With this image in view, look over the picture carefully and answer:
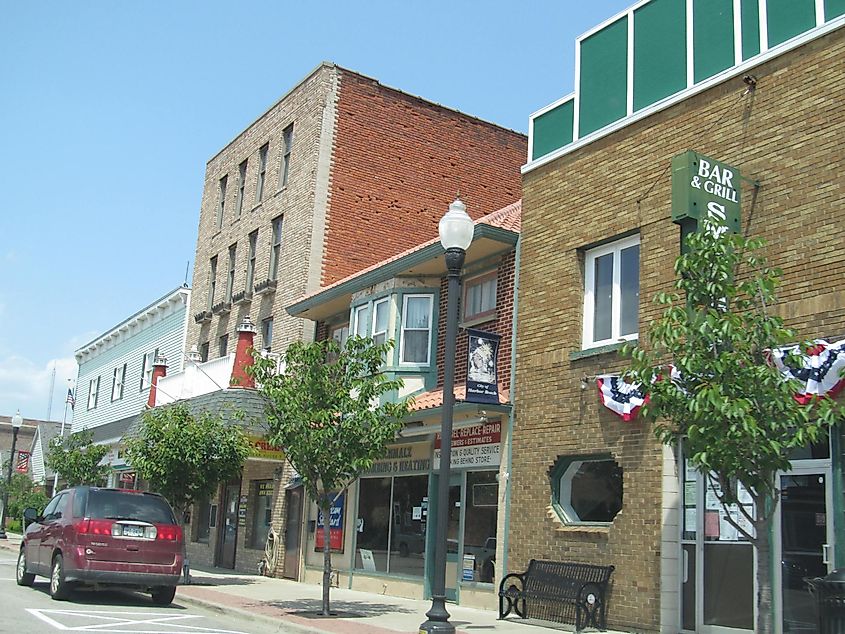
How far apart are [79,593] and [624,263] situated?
10.3m

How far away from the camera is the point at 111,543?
13750mm

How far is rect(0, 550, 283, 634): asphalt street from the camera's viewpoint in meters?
11.3

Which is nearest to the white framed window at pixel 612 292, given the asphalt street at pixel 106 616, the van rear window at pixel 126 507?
the asphalt street at pixel 106 616

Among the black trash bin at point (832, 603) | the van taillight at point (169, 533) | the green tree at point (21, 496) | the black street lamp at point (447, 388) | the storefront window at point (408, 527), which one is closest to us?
the black trash bin at point (832, 603)

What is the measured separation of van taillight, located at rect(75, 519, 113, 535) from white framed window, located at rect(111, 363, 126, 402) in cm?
2571

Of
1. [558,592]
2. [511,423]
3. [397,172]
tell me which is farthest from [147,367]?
[558,592]

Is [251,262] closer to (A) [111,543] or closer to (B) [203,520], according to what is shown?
(B) [203,520]

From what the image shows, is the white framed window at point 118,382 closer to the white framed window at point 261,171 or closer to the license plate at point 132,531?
the white framed window at point 261,171

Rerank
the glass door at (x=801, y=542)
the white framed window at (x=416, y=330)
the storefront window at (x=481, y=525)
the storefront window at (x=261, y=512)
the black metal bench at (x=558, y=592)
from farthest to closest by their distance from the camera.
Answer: the storefront window at (x=261, y=512)
the white framed window at (x=416, y=330)
the storefront window at (x=481, y=525)
the black metal bench at (x=558, y=592)
the glass door at (x=801, y=542)

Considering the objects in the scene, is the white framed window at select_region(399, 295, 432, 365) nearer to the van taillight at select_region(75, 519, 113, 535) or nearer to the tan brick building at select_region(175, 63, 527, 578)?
the tan brick building at select_region(175, 63, 527, 578)

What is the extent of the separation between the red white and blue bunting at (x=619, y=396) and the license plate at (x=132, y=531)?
700cm

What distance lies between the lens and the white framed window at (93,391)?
139ft

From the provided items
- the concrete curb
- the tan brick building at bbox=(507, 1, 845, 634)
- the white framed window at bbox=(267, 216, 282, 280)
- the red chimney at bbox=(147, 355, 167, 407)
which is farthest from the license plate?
the red chimney at bbox=(147, 355, 167, 407)

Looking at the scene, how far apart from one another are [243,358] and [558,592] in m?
12.8
